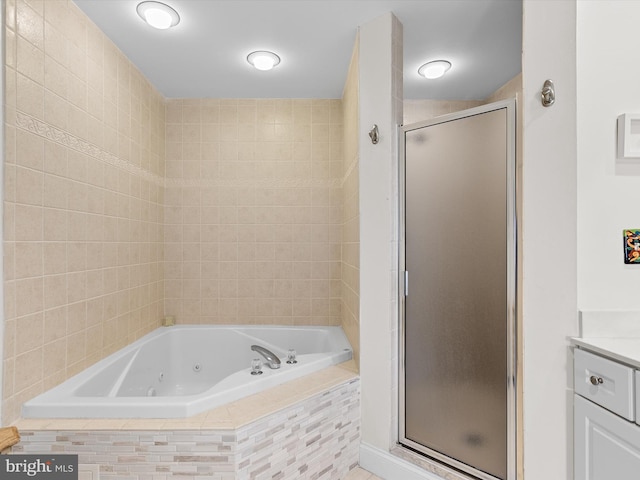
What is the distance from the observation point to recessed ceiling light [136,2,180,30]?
5.96 feet

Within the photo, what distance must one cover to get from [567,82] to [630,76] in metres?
0.24

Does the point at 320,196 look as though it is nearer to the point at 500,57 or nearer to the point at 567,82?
the point at 500,57

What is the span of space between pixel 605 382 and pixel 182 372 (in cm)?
251

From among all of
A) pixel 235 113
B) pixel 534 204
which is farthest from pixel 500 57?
pixel 235 113

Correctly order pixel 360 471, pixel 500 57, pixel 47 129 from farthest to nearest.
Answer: pixel 500 57 < pixel 360 471 < pixel 47 129

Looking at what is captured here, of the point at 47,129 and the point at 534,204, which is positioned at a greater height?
the point at 47,129

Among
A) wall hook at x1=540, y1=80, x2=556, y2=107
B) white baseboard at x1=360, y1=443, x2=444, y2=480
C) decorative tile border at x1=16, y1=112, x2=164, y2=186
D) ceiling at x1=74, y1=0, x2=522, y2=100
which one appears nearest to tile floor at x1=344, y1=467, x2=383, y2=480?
white baseboard at x1=360, y1=443, x2=444, y2=480

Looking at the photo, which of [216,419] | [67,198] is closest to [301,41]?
[67,198]

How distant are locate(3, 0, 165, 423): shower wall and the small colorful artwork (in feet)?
7.67

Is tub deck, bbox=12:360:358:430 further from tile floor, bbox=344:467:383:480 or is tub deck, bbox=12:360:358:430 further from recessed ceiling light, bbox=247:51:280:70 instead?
recessed ceiling light, bbox=247:51:280:70

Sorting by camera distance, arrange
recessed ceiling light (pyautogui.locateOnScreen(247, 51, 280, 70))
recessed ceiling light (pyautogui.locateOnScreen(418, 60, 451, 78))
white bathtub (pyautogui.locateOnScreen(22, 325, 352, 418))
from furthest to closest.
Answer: recessed ceiling light (pyautogui.locateOnScreen(418, 60, 451, 78)), recessed ceiling light (pyautogui.locateOnScreen(247, 51, 280, 70)), white bathtub (pyautogui.locateOnScreen(22, 325, 352, 418))

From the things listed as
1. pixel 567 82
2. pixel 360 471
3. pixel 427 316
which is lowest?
pixel 360 471

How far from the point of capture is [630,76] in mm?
1387

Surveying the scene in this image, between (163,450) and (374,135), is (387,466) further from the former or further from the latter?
(374,135)
